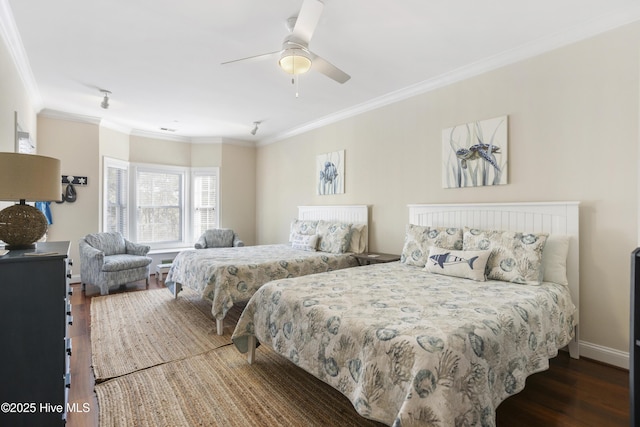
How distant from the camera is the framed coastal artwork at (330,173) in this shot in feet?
15.9

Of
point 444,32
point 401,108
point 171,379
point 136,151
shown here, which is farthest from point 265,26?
point 136,151

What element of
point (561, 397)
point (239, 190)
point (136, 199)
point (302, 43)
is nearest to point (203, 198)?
point (239, 190)

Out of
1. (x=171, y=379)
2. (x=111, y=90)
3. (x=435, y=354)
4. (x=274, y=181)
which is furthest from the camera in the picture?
(x=274, y=181)

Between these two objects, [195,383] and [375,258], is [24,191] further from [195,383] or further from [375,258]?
[375,258]

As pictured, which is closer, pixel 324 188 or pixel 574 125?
→ pixel 574 125

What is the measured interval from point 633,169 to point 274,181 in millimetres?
5087

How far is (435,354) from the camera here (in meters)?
1.38

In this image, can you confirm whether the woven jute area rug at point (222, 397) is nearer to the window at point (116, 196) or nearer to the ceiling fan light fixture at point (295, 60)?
the ceiling fan light fixture at point (295, 60)

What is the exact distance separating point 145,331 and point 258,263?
1279 mm

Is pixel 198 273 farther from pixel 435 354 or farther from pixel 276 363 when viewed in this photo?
pixel 435 354

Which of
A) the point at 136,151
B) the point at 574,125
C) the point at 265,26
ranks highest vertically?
the point at 265,26

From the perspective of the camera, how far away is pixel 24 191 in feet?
5.70

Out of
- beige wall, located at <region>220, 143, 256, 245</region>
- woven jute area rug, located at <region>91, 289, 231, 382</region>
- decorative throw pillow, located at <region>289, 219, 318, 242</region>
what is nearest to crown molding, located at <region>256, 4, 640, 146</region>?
decorative throw pillow, located at <region>289, 219, 318, 242</region>

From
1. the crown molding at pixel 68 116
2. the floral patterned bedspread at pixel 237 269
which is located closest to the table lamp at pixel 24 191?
the floral patterned bedspread at pixel 237 269
